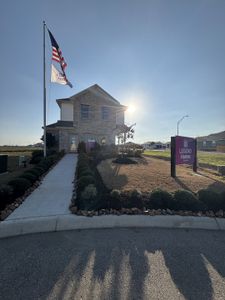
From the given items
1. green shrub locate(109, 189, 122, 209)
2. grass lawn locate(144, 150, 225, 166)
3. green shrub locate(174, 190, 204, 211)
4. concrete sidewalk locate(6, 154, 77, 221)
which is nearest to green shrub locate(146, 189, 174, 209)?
green shrub locate(174, 190, 204, 211)

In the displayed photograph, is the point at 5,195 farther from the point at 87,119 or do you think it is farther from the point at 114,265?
the point at 87,119

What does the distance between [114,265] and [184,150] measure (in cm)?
792

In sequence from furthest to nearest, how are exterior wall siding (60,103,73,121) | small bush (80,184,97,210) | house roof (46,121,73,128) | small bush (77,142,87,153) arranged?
exterior wall siding (60,103,73,121), house roof (46,121,73,128), small bush (77,142,87,153), small bush (80,184,97,210)

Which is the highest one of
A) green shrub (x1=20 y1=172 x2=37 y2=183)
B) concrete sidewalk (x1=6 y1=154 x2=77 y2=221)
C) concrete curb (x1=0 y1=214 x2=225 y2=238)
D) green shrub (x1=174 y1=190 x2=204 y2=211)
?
green shrub (x1=20 y1=172 x2=37 y2=183)

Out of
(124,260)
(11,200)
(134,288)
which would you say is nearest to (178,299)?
(134,288)

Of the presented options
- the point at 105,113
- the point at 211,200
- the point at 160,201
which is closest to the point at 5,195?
the point at 160,201

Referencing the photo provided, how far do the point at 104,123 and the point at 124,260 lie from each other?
21.0 m

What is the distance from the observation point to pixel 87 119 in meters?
22.9

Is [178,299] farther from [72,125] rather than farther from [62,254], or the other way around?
[72,125]

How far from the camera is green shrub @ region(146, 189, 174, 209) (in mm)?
5387

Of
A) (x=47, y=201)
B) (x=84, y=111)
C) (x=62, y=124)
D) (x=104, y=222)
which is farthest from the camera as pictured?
(x=84, y=111)

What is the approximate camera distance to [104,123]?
23.6 m

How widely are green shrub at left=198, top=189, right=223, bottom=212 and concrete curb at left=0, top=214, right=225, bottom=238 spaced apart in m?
0.57

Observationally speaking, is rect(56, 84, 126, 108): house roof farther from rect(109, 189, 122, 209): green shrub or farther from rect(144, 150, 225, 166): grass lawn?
rect(109, 189, 122, 209): green shrub
